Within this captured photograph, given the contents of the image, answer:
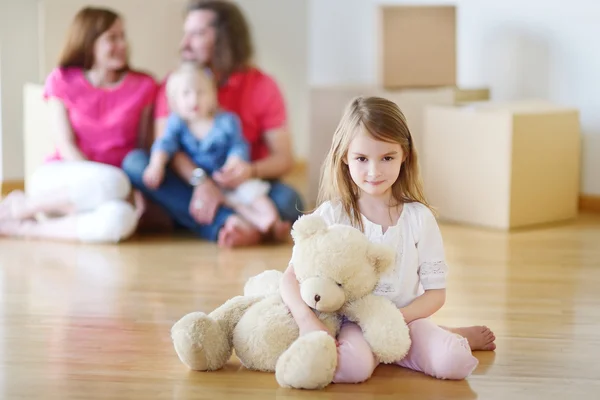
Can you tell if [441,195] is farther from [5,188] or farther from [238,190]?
[5,188]

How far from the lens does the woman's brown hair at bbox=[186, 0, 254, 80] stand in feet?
8.75

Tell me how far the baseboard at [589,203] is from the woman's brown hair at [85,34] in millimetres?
1525

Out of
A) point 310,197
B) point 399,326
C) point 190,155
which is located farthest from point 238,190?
point 399,326

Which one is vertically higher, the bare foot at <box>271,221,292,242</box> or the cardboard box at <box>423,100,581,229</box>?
the cardboard box at <box>423,100,581,229</box>

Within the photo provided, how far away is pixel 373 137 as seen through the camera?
146 centimetres

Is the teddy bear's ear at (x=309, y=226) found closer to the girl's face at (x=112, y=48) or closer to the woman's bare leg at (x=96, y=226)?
the woman's bare leg at (x=96, y=226)

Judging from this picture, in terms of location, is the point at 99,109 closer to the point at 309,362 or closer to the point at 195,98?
the point at 195,98

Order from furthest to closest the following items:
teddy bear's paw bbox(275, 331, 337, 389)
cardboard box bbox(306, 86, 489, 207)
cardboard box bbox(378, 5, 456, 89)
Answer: cardboard box bbox(378, 5, 456, 89), cardboard box bbox(306, 86, 489, 207), teddy bear's paw bbox(275, 331, 337, 389)

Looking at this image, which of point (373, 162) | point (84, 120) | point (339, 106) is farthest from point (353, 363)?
point (339, 106)

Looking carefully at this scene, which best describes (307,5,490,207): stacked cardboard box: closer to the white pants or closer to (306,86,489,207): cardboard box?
(306,86,489,207): cardboard box

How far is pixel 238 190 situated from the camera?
8.45ft

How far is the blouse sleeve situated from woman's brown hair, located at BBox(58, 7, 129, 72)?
146cm

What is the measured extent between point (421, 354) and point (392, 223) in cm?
20

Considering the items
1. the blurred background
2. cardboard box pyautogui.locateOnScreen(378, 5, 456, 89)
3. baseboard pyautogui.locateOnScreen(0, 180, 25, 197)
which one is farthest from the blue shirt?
baseboard pyautogui.locateOnScreen(0, 180, 25, 197)
